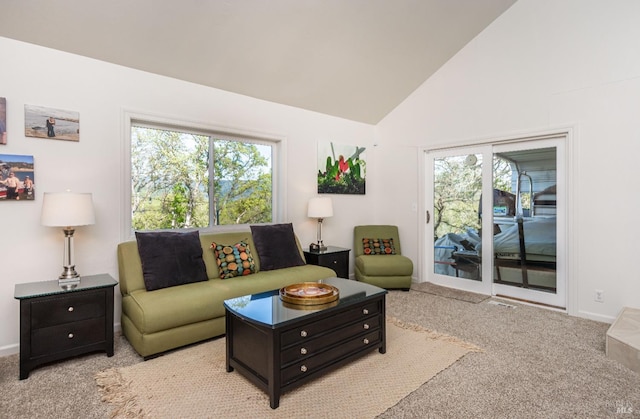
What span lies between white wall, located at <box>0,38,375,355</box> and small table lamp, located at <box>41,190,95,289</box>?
0.24 meters

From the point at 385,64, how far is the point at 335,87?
2.20 ft

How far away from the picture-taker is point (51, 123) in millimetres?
2730

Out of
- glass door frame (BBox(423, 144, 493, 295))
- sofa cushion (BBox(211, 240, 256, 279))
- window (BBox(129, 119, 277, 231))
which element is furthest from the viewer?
glass door frame (BBox(423, 144, 493, 295))

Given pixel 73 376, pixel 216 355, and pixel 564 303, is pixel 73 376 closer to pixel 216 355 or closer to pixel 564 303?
pixel 216 355

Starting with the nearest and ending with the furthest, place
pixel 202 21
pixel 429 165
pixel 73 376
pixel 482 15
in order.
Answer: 1. pixel 73 376
2. pixel 202 21
3. pixel 482 15
4. pixel 429 165

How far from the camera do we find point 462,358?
8.25 ft

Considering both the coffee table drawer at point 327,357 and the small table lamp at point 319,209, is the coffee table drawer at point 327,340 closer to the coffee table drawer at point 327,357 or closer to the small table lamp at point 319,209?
the coffee table drawer at point 327,357

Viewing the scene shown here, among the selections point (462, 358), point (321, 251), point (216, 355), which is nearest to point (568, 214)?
point (462, 358)

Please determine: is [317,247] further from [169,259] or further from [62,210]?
[62,210]

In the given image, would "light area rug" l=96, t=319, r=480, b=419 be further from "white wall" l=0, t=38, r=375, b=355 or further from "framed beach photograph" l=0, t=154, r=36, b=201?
"framed beach photograph" l=0, t=154, r=36, b=201

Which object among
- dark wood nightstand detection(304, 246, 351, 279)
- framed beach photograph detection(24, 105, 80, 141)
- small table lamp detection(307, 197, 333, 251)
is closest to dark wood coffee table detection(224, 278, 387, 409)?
dark wood nightstand detection(304, 246, 351, 279)

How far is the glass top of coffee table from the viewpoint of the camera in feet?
6.56

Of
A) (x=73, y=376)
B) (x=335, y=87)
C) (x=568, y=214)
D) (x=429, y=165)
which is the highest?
(x=335, y=87)

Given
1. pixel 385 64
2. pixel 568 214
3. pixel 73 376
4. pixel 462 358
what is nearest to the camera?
pixel 73 376
